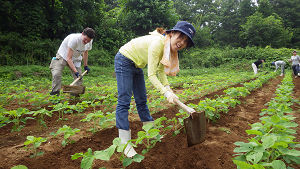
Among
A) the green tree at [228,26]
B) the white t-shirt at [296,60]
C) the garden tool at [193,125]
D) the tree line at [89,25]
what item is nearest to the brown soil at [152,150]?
the garden tool at [193,125]

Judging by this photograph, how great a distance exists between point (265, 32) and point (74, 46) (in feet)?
94.6

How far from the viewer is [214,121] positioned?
2.99 meters

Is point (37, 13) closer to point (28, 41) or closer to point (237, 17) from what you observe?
point (28, 41)

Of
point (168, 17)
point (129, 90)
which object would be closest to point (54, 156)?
point (129, 90)

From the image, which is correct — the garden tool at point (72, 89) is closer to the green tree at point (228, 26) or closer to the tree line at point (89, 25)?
the tree line at point (89, 25)

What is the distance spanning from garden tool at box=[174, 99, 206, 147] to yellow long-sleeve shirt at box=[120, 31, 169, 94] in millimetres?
346

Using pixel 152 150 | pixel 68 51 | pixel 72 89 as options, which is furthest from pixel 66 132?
pixel 68 51

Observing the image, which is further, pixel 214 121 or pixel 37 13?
pixel 37 13

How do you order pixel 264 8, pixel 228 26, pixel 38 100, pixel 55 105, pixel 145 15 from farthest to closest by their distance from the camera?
pixel 228 26 < pixel 264 8 < pixel 145 15 < pixel 38 100 < pixel 55 105

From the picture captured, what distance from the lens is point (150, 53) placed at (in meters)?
1.95

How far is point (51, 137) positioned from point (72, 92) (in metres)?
1.65

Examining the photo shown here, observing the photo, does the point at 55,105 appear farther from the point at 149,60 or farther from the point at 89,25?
the point at 89,25

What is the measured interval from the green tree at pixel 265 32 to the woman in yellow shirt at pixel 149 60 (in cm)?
2882

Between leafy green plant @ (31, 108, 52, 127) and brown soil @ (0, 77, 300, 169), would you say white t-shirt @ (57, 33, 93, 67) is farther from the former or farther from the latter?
brown soil @ (0, 77, 300, 169)
